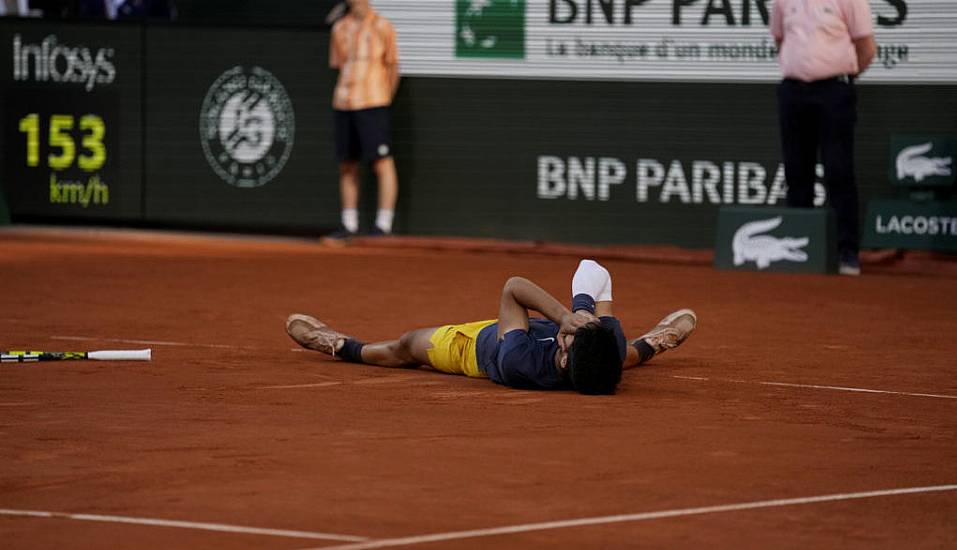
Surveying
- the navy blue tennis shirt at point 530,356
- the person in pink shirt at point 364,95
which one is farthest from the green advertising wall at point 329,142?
the navy blue tennis shirt at point 530,356

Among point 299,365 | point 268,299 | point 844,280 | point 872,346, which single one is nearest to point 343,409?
point 299,365

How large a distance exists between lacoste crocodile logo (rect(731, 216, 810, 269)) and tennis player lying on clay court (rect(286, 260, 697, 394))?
564cm

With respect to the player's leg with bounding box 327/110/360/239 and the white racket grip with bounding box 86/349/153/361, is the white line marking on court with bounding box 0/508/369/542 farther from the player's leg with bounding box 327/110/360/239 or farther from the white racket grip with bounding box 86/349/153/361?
the player's leg with bounding box 327/110/360/239

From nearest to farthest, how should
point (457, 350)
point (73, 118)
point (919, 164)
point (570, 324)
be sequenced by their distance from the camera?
point (570, 324), point (457, 350), point (919, 164), point (73, 118)

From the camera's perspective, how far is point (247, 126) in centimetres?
1820

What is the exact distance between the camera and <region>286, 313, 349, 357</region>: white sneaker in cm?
933

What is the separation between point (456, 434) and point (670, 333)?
242cm

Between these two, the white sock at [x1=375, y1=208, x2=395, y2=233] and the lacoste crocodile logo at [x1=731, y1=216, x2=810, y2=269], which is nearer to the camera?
the lacoste crocodile logo at [x1=731, y1=216, x2=810, y2=269]

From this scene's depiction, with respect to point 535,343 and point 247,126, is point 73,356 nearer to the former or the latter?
point 535,343

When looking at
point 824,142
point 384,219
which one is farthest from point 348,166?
point 824,142

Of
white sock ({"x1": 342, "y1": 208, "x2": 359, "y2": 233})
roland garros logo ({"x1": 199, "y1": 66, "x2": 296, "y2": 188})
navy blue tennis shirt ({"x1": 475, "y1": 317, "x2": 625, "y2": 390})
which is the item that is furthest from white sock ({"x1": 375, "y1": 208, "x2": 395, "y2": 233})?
navy blue tennis shirt ({"x1": 475, "y1": 317, "x2": 625, "y2": 390})

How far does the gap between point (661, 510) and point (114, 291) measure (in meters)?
7.86

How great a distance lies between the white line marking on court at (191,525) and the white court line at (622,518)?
0.11 metres

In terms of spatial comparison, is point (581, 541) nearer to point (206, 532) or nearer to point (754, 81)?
point (206, 532)
